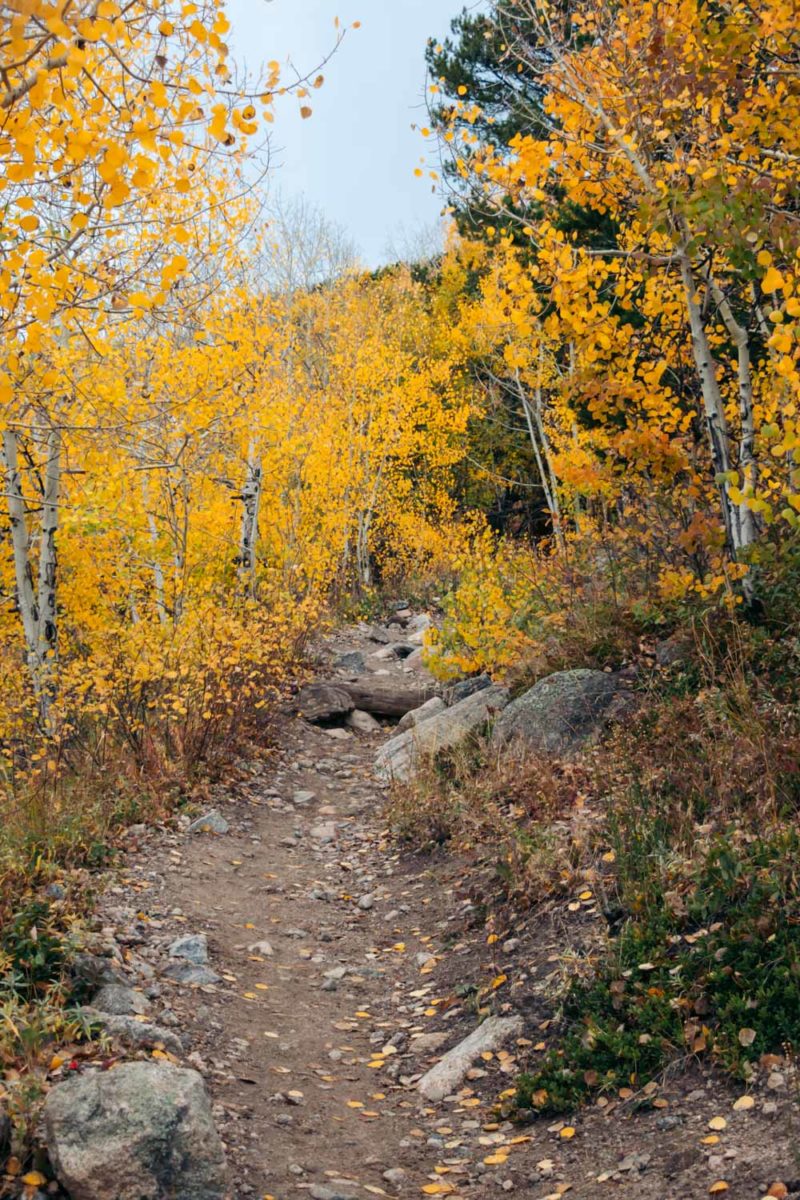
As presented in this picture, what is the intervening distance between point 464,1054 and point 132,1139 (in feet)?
5.69

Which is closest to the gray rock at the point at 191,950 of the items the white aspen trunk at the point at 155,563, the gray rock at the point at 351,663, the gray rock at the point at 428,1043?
the gray rock at the point at 428,1043

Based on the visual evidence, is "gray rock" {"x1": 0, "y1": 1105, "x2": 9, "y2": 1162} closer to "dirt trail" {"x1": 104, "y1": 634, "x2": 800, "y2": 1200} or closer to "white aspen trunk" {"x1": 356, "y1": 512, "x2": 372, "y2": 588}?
"dirt trail" {"x1": 104, "y1": 634, "x2": 800, "y2": 1200}

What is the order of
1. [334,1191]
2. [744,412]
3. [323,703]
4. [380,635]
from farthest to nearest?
[380,635]
[323,703]
[744,412]
[334,1191]

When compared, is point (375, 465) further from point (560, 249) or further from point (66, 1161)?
point (66, 1161)

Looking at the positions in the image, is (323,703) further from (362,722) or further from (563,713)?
(563,713)

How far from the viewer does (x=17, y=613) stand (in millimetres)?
12102

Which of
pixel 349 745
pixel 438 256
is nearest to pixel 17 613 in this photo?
pixel 349 745

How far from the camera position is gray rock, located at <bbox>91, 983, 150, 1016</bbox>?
4.32 m

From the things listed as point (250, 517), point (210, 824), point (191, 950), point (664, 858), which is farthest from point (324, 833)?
point (250, 517)

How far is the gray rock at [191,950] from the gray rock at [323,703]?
583cm

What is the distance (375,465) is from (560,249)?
13.7 metres

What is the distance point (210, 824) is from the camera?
24.8 ft

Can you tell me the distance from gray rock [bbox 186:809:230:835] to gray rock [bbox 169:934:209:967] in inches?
75.7

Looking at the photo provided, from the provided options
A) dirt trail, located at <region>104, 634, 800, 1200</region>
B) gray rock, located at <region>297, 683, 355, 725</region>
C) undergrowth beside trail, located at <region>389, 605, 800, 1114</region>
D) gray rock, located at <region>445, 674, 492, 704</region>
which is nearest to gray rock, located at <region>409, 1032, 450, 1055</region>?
dirt trail, located at <region>104, 634, 800, 1200</region>
